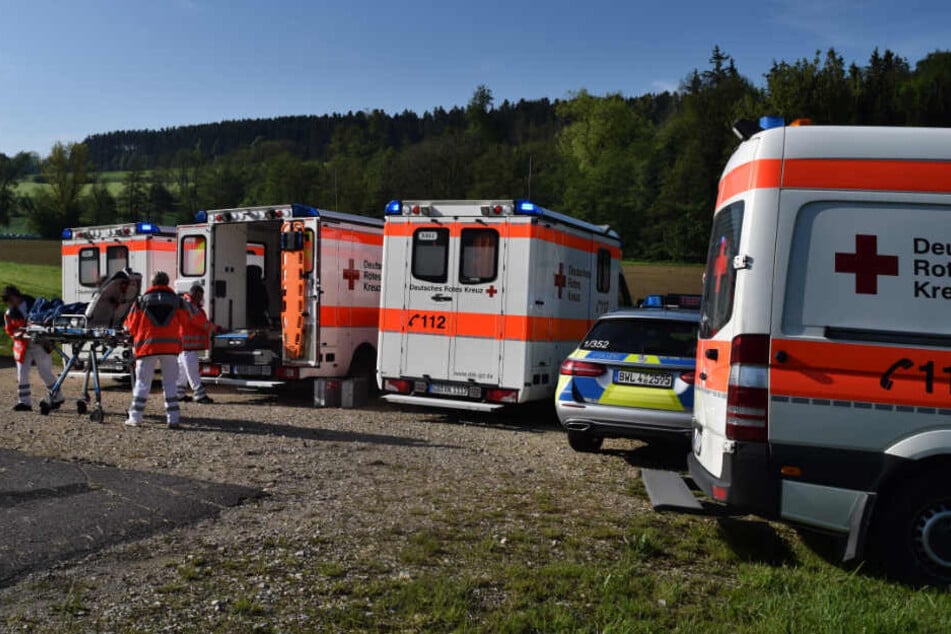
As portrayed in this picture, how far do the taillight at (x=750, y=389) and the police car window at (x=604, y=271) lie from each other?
8.30 m

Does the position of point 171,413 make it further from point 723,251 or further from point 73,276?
point 73,276

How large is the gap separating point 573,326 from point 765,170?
23.8ft

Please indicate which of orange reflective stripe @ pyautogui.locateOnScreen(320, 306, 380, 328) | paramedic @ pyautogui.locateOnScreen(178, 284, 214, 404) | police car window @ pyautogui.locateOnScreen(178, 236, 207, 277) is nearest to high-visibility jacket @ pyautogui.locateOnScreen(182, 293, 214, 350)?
paramedic @ pyautogui.locateOnScreen(178, 284, 214, 404)

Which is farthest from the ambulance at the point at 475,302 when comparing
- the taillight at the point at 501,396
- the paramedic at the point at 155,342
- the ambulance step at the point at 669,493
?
the ambulance step at the point at 669,493

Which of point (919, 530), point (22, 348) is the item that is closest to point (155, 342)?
point (22, 348)

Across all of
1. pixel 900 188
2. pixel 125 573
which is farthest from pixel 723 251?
pixel 125 573

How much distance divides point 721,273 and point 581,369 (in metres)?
3.24

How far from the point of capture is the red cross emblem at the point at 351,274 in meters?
13.0

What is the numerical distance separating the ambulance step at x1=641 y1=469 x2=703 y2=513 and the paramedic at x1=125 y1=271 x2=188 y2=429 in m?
5.94

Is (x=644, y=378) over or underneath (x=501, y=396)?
over

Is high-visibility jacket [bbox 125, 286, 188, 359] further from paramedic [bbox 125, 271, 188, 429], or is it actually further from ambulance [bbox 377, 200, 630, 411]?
ambulance [bbox 377, 200, 630, 411]

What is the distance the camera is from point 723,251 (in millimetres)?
5258

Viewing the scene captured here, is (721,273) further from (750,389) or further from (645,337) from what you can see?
(645,337)

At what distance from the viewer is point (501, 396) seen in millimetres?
10797
